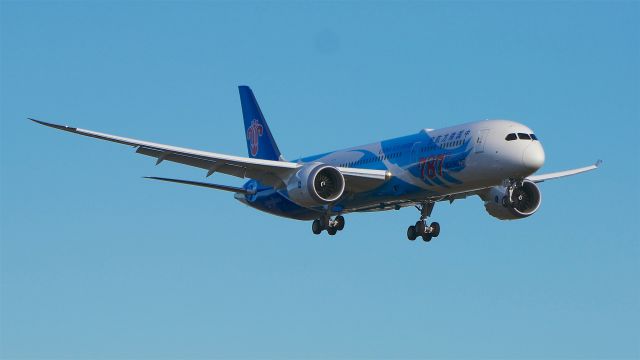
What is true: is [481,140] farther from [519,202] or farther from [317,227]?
[317,227]

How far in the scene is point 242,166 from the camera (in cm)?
5647

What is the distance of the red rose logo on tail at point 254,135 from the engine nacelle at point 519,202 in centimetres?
1587

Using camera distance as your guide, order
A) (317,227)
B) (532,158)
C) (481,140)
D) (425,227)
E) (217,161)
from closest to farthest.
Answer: (532,158)
(481,140)
(217,161)
(425,227)
(317,227)

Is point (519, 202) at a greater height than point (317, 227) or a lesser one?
greater

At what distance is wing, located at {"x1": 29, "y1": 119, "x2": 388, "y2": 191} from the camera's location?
53875 mm

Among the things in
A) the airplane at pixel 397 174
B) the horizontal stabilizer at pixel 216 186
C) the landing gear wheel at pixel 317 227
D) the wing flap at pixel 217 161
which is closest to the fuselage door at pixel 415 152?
the airplane at pixel 397 174

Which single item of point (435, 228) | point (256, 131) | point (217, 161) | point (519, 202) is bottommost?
point (217, 161)

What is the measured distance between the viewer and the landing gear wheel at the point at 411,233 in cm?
5897

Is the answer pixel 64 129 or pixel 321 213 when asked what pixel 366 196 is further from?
pixel 64 129

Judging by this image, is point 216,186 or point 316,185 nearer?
point 316,185

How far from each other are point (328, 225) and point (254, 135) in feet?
37.3

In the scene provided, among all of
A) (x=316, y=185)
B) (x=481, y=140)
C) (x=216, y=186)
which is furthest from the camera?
(x=216, y=186)

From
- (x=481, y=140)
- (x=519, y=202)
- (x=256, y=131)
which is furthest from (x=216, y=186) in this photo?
(x=481, y=140)

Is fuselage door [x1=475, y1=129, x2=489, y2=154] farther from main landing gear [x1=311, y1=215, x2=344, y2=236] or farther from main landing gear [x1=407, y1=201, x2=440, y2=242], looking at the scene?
main landing gear [x1=311, y1=215, x2=344, y2=236]
